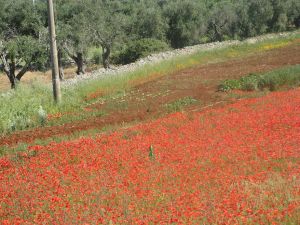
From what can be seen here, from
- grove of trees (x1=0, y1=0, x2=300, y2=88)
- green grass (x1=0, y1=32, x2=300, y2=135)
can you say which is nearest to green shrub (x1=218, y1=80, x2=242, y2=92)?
green grass (x1=0, y1=32, x2=300, y2=135)

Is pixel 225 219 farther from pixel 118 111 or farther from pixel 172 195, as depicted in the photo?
pixel 118 111

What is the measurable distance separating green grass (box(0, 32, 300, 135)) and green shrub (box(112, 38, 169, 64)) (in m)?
10.2

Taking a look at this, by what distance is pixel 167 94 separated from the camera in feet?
83.0

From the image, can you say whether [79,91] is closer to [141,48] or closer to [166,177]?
[166,177]

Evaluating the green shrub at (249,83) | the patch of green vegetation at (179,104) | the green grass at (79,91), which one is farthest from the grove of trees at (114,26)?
the green shrub at (249,83)

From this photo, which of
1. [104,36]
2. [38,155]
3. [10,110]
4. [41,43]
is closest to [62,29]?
[41,43]

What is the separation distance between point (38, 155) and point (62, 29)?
3188cm

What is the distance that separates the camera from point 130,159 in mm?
10836

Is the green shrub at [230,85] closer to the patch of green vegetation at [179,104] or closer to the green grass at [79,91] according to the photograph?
the patch of green vegetation at [179,104]

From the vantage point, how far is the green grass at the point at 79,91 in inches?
784

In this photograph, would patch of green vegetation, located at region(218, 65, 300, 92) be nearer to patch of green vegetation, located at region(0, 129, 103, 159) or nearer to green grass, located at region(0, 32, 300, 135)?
green grass, located at region(0, 32, 300, 135)

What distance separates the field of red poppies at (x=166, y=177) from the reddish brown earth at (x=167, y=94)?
3846 mm

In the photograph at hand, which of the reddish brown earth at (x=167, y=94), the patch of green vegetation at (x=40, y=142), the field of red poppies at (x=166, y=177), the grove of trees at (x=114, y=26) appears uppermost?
the grove of trees at (x=114, y=26)

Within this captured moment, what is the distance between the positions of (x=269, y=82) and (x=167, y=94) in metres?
5.88
